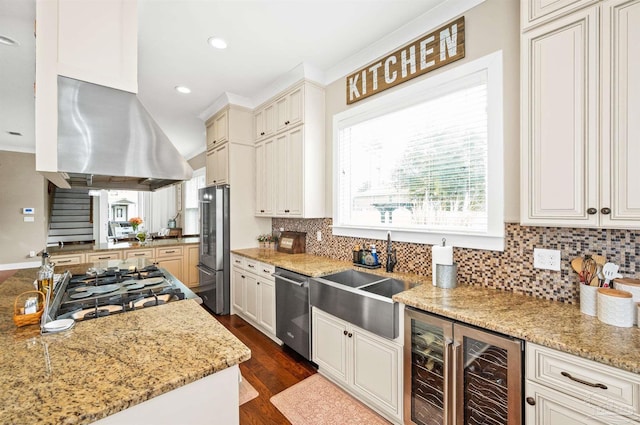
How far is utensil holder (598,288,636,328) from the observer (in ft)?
4.13

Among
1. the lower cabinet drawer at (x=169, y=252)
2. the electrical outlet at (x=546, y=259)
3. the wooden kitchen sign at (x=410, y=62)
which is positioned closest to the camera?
the electrical outlet at (x=546, y=259)

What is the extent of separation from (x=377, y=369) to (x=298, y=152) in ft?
7.38

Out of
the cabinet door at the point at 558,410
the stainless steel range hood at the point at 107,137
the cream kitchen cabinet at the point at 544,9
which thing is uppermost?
the cream kitchen cabinet at the point at 544,9

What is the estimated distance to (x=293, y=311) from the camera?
2.63 m

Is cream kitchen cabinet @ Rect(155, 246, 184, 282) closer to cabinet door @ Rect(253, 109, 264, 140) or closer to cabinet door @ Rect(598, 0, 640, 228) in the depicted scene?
cabinet door @ Rect(253, 109, 264, 140)

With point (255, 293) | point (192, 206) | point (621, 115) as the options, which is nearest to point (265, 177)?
point (255, 293)

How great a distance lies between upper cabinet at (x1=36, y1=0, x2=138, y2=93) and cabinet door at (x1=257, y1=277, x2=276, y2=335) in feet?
7.03

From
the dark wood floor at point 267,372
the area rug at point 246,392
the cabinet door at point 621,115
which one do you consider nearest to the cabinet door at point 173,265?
the dark wood floor at point 267,372

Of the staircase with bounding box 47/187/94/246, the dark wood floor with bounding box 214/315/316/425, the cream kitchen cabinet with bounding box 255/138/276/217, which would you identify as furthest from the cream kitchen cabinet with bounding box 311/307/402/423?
the staircase with bounding box 47/187/94/246

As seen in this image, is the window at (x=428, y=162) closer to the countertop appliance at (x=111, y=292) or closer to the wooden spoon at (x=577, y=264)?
the wooden spoon at (x=577, y=264)

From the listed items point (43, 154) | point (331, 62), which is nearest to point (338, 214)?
point (331, 62)

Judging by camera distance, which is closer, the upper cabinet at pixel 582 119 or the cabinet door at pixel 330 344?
the upper cabinet at pixel 582 119

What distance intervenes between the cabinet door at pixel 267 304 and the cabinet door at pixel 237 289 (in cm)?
50

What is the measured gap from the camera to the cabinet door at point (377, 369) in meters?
1.79
